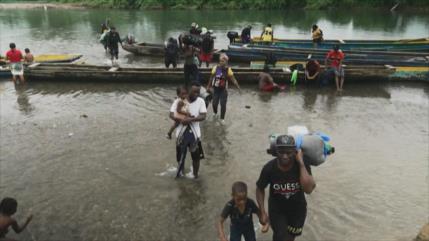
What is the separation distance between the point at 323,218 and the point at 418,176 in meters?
2.28

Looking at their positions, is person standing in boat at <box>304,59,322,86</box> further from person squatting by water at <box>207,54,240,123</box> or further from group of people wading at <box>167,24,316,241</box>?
group of people wading at <box>167,24,316,241</box>

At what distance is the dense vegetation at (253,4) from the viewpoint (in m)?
47.4

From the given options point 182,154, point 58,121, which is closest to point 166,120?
point 58,121

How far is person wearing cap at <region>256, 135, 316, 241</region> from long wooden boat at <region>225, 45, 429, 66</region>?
33.0ft

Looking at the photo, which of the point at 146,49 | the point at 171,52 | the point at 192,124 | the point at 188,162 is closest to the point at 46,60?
the point at 146,49

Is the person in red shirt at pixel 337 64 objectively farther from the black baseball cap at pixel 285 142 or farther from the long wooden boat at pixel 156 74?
the black baseball cap at pixel 285 142

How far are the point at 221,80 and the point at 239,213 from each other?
16.2 feet

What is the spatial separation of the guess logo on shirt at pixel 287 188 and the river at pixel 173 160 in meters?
1.49

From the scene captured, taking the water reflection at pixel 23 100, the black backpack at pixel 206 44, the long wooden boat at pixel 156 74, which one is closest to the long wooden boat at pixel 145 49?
the black backpack at pixel 206 44

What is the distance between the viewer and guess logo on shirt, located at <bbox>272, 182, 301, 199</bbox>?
3605mm

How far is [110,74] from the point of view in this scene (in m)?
12.6

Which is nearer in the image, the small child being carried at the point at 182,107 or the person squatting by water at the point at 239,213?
the person squatting by water at the point at 239,213

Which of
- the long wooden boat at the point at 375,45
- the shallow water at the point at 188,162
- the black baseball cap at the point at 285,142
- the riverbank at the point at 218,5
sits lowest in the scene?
the shallow water at the point at 188,162

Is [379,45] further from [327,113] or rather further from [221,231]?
[221,231]
